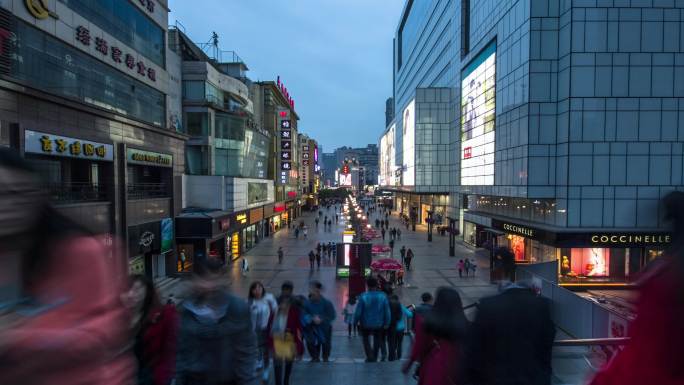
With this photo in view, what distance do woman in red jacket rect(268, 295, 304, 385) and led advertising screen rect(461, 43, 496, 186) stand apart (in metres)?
29.0

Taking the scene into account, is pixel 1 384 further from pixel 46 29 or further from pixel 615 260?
pixel 615 260

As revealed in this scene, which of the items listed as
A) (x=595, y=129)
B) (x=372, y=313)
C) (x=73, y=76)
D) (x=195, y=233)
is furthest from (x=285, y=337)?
(x=595, y=129)

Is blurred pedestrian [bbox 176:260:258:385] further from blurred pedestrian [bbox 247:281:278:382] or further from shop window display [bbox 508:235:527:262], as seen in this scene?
shop window display [bbox 508:235:527:262]

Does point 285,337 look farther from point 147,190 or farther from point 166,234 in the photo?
point 147,190

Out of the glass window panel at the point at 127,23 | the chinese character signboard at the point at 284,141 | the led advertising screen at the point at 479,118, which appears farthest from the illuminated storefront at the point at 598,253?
the chinese character signboard at the point at 284,141

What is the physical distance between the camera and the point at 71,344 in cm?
165

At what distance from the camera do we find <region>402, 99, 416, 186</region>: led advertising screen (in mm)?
53416

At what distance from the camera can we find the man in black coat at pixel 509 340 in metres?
3.22

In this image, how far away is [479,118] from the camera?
36156mm

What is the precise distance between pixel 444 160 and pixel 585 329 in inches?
1663

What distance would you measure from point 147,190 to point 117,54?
7.57 meters

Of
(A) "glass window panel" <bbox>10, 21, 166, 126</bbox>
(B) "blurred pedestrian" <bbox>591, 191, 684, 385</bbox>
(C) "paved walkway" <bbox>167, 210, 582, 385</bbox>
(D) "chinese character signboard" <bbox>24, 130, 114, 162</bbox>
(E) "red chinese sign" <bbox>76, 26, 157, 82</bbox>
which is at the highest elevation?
(E) "red chinese sign" <bbox>76, 26, 157, 82</bbox>

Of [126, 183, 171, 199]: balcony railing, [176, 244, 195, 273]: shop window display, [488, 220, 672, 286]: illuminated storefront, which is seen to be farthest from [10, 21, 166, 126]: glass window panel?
[488, 220, 672, 286]: illuminated storefront

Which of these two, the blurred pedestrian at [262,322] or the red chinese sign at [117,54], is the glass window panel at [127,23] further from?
the blurred pedestrian at [262,322]
